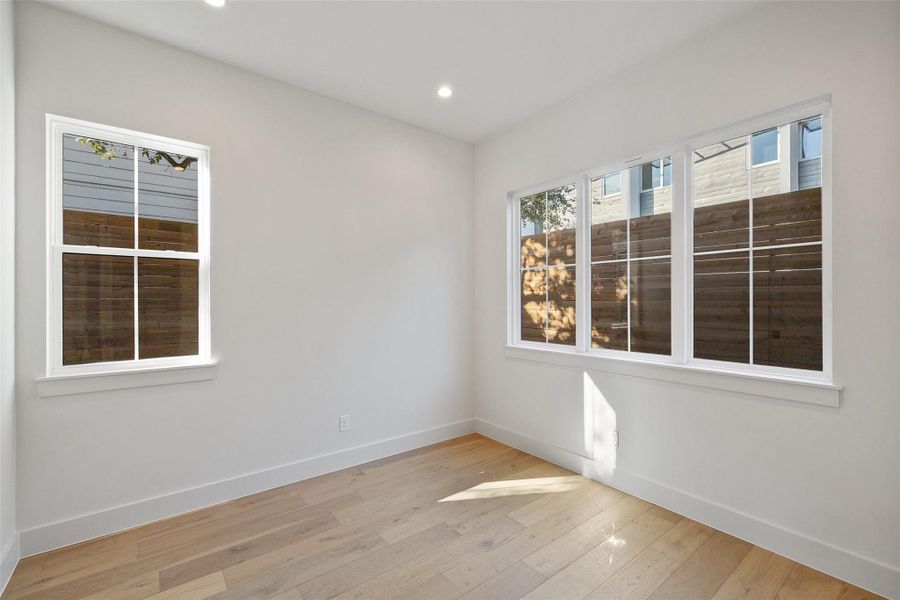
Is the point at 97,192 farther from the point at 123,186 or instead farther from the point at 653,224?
the point at 653,224

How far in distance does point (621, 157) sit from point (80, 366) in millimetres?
3720

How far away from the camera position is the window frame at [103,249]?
2.25 m

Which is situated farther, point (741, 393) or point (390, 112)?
point (390, 112)

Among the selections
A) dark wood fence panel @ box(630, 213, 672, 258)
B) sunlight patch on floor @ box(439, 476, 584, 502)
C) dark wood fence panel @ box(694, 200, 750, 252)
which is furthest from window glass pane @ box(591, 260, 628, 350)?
sunlight patch on floor @ box(439, 476, 584, 502)

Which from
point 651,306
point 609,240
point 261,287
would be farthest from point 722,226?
point 261,287

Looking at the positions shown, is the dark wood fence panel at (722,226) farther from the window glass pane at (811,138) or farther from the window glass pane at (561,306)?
the window glass pane at (561,306)

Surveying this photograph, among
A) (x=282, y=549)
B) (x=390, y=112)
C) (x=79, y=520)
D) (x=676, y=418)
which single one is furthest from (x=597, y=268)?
(x=79, y=520)

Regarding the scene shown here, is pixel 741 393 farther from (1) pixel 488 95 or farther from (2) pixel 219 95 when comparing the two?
(2) pixel 219 95

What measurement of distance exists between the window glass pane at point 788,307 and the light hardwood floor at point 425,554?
1067 mm

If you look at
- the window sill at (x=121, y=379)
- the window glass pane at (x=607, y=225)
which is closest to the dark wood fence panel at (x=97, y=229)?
the window sill at (x=121, y=379)

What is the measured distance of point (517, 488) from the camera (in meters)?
2.92

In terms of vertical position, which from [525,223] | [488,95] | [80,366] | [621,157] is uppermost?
[488,95]

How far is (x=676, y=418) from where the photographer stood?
2.58m

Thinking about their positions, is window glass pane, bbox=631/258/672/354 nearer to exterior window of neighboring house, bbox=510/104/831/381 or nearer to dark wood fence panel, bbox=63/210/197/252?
exterior window of neighboring house, bbox=510/104/831/381
